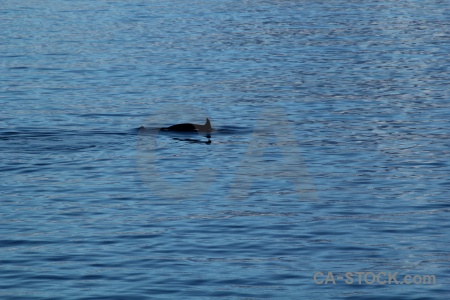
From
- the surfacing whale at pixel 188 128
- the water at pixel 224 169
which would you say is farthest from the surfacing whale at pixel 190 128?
the water at pixel 224 169

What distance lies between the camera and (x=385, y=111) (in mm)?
33156

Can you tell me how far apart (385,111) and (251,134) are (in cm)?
568

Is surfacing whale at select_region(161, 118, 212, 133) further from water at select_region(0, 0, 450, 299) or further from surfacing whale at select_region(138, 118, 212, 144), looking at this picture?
water at select_region(0, 0, 450, 299)

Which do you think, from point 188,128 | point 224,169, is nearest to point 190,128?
point 188,128

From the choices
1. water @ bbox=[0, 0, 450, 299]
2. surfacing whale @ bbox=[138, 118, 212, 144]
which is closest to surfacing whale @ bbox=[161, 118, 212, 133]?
surfacing whale @ bbox=[138, 118, 212, 144]

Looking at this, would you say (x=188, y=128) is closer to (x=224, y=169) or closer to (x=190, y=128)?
(x=190, y=128)

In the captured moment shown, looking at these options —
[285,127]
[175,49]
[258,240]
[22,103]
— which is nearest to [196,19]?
[175,49]

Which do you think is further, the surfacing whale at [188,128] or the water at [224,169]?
the surfacing whale at [188,128]

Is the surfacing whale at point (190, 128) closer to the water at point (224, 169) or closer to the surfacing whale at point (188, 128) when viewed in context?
the surfacing whale at point (188, 128)

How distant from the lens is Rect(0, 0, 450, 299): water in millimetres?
17844

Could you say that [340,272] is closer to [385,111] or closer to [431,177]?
[431,177]

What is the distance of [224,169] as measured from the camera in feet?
83.9

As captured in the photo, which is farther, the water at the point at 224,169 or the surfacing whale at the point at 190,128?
the surfacing whale at the point at 190,128

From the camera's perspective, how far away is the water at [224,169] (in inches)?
703
